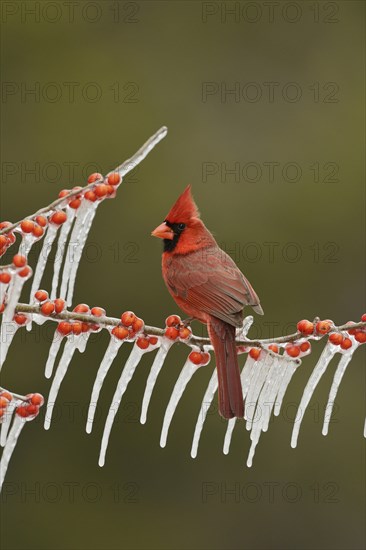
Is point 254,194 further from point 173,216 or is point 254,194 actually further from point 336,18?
point 173,216

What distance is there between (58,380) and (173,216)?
0.98 meters

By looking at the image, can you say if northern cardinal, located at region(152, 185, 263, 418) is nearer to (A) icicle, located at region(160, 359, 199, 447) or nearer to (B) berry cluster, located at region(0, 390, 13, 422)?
(A) icicle, located at region(160, 359, 199, 447)

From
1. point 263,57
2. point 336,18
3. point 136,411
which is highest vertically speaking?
point 336,18

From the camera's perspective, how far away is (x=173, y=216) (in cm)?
250

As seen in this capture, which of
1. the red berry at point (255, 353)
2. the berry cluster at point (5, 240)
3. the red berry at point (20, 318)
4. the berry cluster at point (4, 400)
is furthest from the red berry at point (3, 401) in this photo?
the red berry at point (255, 353)

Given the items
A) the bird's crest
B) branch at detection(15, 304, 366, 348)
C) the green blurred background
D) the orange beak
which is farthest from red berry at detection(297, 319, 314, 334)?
the green blurred background

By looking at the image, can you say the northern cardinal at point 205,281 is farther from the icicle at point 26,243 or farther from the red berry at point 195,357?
the icicle at point 26,243

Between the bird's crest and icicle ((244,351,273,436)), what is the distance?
0.67 meters

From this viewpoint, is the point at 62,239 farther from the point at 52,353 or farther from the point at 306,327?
the point at 306,327

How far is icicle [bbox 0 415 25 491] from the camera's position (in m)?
1.45

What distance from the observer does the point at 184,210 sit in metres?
2.47

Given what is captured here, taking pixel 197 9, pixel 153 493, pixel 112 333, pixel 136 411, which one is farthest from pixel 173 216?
pixel 197 9

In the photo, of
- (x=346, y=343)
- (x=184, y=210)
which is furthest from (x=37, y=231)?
(x=184, y=210)

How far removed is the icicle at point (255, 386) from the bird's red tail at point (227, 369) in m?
0.18
